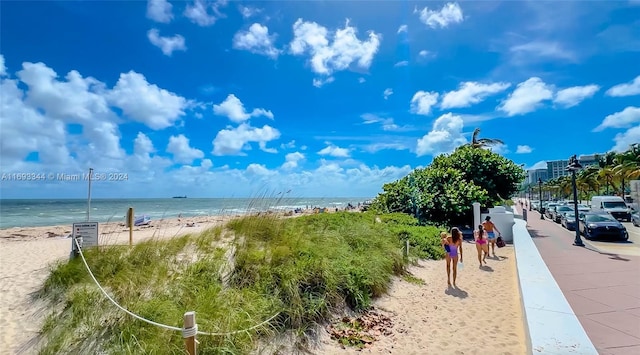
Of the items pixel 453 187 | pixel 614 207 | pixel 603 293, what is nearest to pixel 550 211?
pixel 614 207

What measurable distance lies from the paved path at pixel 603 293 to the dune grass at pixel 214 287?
3.45m

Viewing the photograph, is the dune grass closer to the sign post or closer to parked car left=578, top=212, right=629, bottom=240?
the sign post

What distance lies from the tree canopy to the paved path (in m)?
5.85

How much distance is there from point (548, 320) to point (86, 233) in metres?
8.23

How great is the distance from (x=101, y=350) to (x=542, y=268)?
784 centimetres

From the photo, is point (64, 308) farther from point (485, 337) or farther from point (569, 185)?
point (569, 185)

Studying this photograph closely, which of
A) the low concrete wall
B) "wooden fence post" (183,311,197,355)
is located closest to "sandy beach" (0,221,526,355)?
the low concrete wall

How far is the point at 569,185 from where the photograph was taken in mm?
56000

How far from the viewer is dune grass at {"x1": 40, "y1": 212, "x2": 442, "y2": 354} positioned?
409cm

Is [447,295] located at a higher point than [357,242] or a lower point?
lower

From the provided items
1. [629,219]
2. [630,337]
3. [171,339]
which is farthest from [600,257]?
[629,219]

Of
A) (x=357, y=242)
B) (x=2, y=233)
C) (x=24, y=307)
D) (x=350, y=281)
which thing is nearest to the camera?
(x=24, y=307)

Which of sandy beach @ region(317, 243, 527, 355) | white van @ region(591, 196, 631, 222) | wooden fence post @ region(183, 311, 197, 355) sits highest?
white van @ region(591, 196, 631, 222)

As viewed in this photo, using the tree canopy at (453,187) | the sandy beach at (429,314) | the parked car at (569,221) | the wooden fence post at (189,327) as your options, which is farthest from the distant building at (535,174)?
the wooden fence post at (189,327)
